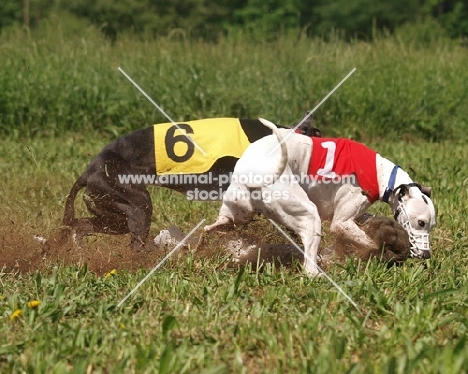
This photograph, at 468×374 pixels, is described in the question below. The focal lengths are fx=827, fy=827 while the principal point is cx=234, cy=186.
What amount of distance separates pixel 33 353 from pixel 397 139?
816 cm

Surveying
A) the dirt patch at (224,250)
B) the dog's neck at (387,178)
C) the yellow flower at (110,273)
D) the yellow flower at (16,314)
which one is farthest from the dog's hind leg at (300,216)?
the yellow flower at (16,314)

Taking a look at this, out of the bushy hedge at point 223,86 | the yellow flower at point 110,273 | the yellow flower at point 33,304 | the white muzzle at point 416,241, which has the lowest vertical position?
the bushy hedge at point 223,86

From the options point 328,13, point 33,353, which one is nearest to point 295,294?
point 33,353

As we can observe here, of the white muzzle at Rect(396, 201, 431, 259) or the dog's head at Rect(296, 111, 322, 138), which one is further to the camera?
the dog's head at Rect(296, 111, 322, 138)

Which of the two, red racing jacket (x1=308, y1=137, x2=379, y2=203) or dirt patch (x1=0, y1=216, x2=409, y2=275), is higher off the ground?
red racing jacket (x1=308, y1=137, x2=379, y2=203)

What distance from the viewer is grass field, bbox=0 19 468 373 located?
404cm

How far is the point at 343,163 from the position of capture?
566cm

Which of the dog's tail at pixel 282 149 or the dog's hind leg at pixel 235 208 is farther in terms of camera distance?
the dog's hind leg at pixel 235 208

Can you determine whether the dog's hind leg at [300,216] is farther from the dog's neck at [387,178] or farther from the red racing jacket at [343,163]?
the dog's neck at [387,178]

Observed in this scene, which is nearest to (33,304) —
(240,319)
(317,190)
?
(240,319)

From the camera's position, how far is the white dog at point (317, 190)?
5.31 meters

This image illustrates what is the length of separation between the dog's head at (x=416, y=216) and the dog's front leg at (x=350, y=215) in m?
0.25

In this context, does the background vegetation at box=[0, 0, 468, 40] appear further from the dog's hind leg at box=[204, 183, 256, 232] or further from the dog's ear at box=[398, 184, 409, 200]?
the dog's hind leg at box=[204, 183, 256, 232]

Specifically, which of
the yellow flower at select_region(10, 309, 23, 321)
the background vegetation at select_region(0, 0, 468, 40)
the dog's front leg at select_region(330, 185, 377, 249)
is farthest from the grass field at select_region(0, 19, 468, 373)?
the background vegetation at select_region(0, 0, 468, 40)
